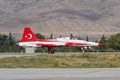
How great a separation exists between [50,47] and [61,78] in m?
57.1

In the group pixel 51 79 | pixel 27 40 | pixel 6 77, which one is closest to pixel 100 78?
pixel 51 79

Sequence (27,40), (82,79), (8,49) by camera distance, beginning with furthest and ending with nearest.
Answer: (8,49) → (27,40) → (82,79)

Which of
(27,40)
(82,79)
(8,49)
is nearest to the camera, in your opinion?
(82,79)

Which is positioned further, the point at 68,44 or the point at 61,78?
the point at 68,44

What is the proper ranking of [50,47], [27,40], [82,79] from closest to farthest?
1. [82,79]
2. [50,47]
3. [27,40]

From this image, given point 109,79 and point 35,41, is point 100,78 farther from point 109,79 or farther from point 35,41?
point 35,41

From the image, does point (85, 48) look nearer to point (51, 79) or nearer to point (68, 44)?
point (68, 44)

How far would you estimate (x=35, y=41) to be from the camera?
84.5m

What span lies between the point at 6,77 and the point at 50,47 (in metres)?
56.5

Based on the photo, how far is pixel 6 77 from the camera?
2472 cm

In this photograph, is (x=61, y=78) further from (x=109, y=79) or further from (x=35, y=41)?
(x=35, y=41)

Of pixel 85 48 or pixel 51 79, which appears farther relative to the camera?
pixel 85 48

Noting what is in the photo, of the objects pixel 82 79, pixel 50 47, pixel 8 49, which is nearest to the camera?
pixel 82 79

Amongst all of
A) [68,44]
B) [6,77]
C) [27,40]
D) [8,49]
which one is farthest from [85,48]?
[6,77]
